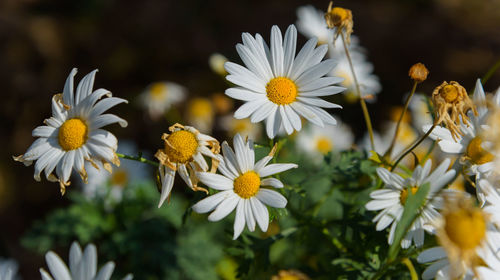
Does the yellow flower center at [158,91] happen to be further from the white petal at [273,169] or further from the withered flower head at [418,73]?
the withered flower head at [418,73]

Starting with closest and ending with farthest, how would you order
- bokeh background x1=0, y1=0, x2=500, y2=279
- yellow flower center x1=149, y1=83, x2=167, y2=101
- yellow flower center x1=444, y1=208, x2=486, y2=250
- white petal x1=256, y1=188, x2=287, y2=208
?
yellow flower center x1=444, y1=208, x2=486, y2=250 < white petal x1=256, y1=188, x2=287, y2=208 < yellow flower center x1=149, y1=83, x2=167, y2=101 < bokeh background x1=0, y1=0, x2=500, y2=279

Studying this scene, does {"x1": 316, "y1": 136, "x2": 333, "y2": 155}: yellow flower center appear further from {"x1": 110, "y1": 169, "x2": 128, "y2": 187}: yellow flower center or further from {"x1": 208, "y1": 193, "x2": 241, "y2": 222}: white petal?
{"x1": 208, "y1": 193, "x2": 241, "y2": 222}: white petal

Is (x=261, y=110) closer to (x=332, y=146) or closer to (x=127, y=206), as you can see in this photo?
(x=127, y=206)

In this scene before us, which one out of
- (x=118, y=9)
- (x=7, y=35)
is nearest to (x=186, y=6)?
(x=118, y=9)

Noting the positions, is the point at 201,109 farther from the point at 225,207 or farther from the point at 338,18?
the point at 225,207

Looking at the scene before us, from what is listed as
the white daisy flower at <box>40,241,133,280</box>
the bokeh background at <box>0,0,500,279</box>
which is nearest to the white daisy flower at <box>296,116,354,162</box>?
the bokeh background at <box>0,0,500,279</box>

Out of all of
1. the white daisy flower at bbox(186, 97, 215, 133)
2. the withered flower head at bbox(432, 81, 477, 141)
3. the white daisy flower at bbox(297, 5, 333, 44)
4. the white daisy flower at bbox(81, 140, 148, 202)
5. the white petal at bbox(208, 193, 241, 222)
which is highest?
the white daisy flower at bbox(297, 5, 333, 44)

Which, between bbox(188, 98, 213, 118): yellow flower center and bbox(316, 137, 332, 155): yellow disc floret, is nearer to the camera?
bbox(316, 137, 332, 155): yellow disc floret

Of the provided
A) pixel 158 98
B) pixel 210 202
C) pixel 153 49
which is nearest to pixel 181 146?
pixel 210 202
